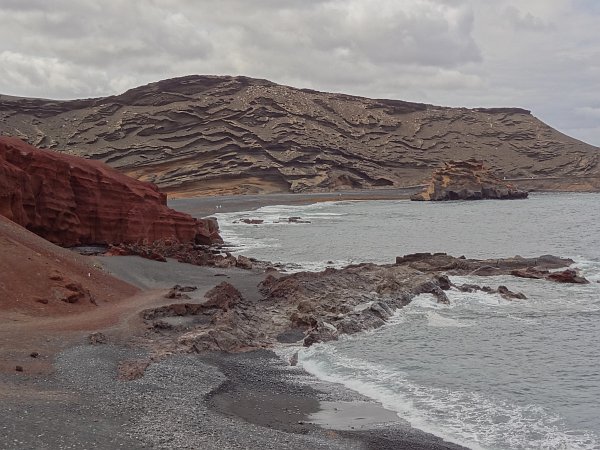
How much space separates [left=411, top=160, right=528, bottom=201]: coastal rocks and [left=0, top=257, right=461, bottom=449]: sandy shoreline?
80.4 meters

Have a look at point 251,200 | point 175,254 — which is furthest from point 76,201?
point 251,200

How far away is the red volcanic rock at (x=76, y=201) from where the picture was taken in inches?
1023

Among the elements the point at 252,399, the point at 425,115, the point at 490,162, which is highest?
the point at 425,115

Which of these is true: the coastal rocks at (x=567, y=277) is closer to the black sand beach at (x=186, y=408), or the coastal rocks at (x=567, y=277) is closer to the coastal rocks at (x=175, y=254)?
the coastal rocks at (x=175, y=254)

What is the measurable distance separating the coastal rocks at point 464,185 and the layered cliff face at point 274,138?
23401mm

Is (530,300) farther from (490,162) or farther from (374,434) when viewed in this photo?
(490,162)

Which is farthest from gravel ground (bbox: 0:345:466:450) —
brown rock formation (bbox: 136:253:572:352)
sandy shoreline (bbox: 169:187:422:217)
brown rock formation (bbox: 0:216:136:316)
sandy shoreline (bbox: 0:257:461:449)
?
sandy shoreline (bbox: 169:187:422:217)

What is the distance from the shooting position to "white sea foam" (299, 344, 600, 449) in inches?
436

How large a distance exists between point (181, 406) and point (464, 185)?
87811 millimetres

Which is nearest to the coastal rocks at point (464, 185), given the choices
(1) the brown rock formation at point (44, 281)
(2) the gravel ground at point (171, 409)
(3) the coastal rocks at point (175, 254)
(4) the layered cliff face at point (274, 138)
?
(4) the layered cliff face at point (274, 138)

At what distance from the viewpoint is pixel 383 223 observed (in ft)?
189

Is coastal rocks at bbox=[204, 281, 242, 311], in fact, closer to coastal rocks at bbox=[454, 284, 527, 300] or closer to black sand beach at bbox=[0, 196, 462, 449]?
black sand beach at bbox=[0, 196, 462, 449]

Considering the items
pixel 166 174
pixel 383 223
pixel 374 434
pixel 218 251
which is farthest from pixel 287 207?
pixel 374 434

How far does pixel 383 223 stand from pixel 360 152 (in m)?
64.7
